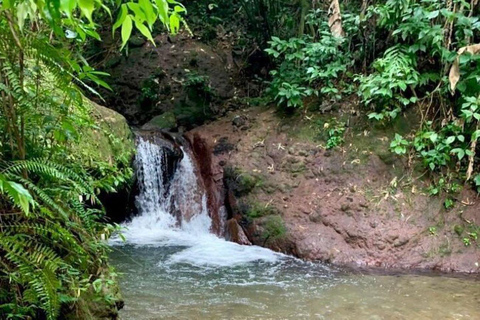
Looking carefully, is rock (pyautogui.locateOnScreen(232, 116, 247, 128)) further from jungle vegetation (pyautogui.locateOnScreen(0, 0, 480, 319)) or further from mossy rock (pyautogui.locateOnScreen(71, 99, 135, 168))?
mossy rock (pyautogui.locateOnScreen(71, 99, 135, 168))

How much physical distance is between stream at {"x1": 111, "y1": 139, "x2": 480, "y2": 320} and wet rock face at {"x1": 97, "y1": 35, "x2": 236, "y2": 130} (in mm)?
3079

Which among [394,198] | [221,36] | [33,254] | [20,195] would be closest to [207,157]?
[394,198]

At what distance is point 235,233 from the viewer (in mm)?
6242

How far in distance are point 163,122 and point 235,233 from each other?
10.9 feet

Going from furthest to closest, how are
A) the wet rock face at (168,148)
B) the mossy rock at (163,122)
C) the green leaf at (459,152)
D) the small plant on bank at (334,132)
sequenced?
1. the mossy rock at (163,122)
2. the wet rock face at (168,148)
3. the small plant on bank at (334,132)
4. the green leaf at (459,152)

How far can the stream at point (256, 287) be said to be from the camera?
3789 millimetres

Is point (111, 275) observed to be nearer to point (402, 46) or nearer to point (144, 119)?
point (402, 46)

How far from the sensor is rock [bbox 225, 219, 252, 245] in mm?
6119

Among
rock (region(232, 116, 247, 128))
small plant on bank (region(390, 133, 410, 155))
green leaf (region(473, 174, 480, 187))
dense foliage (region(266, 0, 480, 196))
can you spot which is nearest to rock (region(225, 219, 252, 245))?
rock (region(232, 116, 247, 128))

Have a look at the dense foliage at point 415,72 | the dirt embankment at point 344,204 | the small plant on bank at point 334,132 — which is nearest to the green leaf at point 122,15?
the dirt embankment at point 344,204

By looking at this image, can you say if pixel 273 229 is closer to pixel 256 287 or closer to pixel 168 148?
pixel 256 287

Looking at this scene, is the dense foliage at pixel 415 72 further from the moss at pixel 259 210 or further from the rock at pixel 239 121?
the moss at pixel 259 210

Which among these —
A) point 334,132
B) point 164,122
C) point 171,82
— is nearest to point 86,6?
point 334,132

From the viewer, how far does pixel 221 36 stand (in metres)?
10.5
